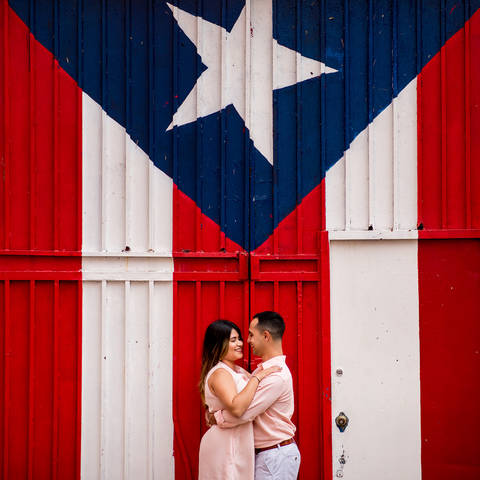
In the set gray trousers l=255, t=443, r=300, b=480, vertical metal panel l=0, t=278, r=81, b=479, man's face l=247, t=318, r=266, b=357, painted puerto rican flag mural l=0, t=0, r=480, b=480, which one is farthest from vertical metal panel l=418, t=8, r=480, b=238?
vertical metal panel l=0, t=278, r=81, b=479

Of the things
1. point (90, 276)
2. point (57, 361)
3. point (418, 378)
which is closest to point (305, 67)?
point (90, 276)

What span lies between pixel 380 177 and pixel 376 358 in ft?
4.13

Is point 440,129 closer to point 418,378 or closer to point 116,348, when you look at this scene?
point 418,378

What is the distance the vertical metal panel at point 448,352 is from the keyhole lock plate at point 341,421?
0.54 metres

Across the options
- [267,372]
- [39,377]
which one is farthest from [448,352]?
[39,377]

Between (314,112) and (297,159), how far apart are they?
35 cm

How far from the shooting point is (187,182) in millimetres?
3461

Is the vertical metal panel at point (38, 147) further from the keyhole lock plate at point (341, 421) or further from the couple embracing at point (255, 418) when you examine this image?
the keyhole lock plate at point (341, 421)

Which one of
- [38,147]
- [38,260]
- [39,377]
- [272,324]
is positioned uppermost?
[38,147]

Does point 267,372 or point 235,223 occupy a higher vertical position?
point 235,223

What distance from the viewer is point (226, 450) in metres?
2.81

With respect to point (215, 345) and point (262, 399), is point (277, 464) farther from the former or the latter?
point (215, 345)

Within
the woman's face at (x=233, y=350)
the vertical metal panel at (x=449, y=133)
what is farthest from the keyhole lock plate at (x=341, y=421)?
the vertical metal panel at (x=449, y=133)

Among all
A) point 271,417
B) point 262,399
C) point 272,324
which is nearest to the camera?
point 262,399
